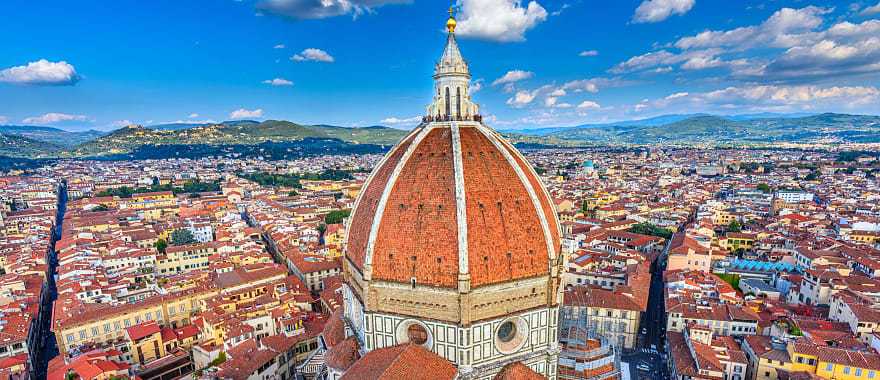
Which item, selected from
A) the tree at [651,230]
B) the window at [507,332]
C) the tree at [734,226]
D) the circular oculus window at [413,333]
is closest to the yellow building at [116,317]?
the circular oculus window at [413,333]

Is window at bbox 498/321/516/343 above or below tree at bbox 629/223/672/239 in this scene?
above

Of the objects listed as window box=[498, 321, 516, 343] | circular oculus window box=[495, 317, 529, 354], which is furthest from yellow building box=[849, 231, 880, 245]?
window box=[498, 321, 516, 343]

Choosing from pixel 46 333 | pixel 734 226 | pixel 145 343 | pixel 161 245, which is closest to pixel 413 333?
pixel 145 343

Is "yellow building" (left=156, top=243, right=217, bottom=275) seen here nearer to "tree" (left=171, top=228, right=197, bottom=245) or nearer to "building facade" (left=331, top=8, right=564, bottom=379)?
"tree" (left=171, top=228, right=197, bottom=245)

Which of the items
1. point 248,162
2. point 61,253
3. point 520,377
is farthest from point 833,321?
point 248,162

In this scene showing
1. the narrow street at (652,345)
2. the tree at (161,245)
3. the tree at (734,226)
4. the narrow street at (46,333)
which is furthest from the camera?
the tree at (734,226)

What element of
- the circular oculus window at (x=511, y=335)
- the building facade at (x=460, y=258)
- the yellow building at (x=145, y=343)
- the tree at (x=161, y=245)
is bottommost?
the yellow building at (x=145, y=343)

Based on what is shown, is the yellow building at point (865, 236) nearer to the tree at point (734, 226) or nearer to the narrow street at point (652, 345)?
the tree at point (734, 226)
